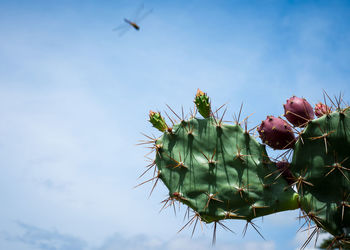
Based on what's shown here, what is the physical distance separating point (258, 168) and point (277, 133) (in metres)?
0.26

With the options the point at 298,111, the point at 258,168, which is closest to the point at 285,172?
the point at 258,168

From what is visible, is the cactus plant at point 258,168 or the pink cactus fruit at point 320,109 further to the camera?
the pink cactus fruit at point 320,109

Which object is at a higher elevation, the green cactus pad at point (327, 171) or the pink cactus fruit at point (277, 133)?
the pink cactus fruit at point (277, 133)

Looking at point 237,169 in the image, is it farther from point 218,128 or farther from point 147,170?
point 147,170

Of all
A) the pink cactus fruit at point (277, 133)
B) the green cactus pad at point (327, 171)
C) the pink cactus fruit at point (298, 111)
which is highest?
the pink cactus fruit at point (298, 111)

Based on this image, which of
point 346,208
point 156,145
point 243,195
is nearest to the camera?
point 346,208

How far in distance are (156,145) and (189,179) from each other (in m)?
0.33

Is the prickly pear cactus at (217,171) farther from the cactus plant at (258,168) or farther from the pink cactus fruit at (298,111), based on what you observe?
the pink cactus fruit at (298,111)

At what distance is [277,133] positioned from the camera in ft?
8.36

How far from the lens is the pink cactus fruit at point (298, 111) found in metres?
2.57

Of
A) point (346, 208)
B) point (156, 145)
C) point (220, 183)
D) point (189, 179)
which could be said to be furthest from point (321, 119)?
point (156, 145)

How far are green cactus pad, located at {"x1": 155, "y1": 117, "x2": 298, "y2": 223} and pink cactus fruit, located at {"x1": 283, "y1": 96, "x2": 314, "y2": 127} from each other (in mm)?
284

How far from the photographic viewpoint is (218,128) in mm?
2643

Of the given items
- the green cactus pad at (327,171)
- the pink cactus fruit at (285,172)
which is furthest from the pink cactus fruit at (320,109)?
the pink cactus fruit at (285,172)
